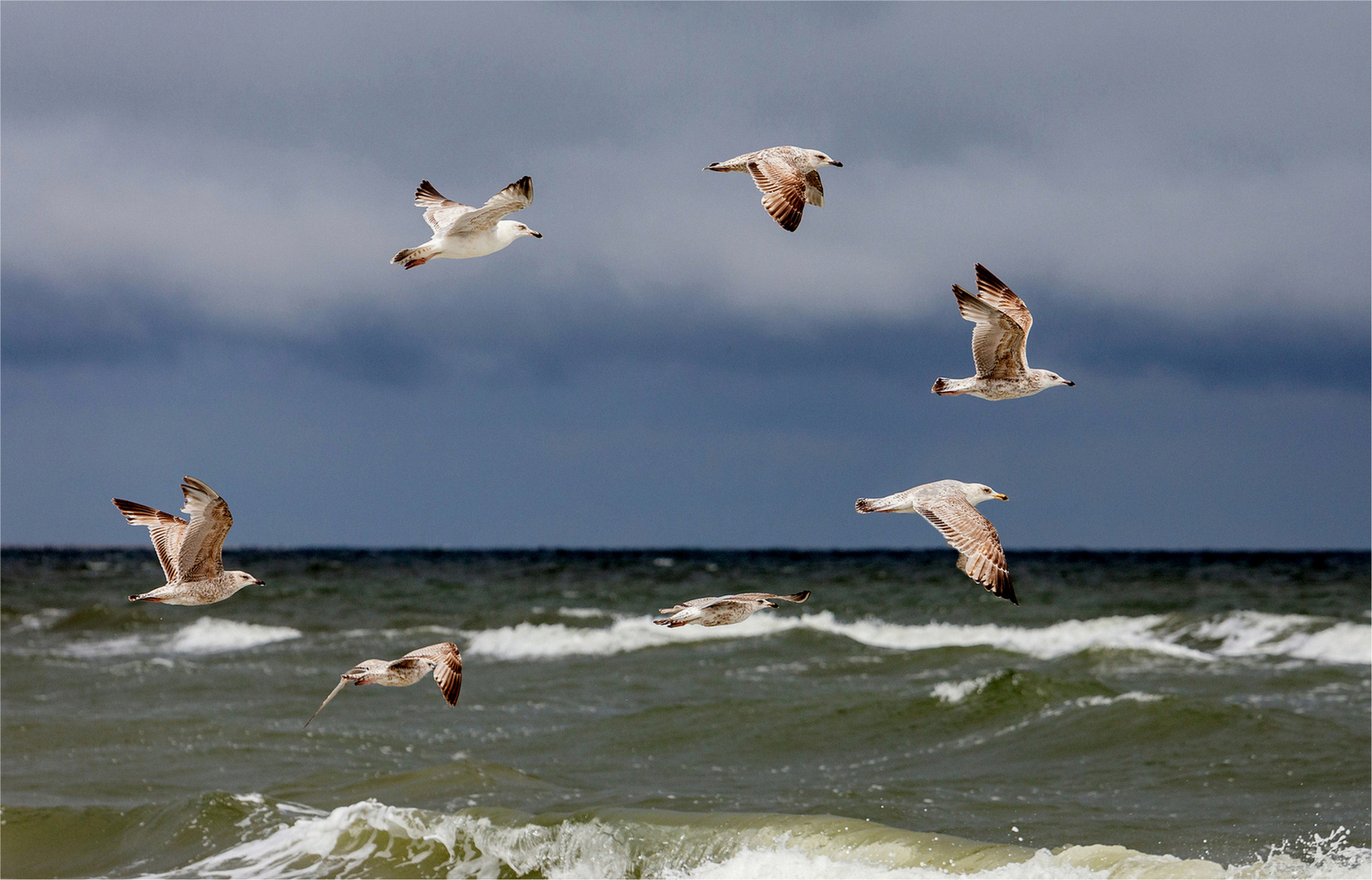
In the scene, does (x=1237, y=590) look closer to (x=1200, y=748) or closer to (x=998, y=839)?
(x=1200, y=748)

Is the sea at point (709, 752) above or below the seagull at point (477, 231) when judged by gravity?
below

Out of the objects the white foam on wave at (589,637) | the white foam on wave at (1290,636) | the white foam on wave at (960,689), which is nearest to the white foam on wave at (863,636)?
the white foam on wave at (589,637)

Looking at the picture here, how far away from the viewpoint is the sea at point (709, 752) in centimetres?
1034

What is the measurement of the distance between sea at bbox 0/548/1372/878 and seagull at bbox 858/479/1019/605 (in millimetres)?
4626

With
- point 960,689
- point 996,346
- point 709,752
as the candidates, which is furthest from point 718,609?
point 960,689

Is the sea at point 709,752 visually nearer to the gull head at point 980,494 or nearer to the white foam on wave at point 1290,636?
the white foam on wave at point 1290,636

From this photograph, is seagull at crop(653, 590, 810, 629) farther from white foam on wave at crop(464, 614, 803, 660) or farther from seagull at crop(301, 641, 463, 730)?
white foam on wave at crop(464, 614, 803, 660)

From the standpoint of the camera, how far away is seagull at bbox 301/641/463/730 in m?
4.95

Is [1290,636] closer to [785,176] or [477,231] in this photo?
[785,176]

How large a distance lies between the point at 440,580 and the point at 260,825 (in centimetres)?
3698

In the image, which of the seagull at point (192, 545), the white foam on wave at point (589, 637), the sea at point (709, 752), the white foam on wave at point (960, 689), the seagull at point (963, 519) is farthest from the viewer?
the white foam on wave at point (589, 637)

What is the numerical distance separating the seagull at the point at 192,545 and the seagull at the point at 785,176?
249 cm

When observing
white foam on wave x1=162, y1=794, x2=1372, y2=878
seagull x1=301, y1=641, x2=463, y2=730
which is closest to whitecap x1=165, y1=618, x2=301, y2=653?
white foam on wave x1=162, y1=794, x2=1372, y2=878

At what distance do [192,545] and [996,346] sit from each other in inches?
135
